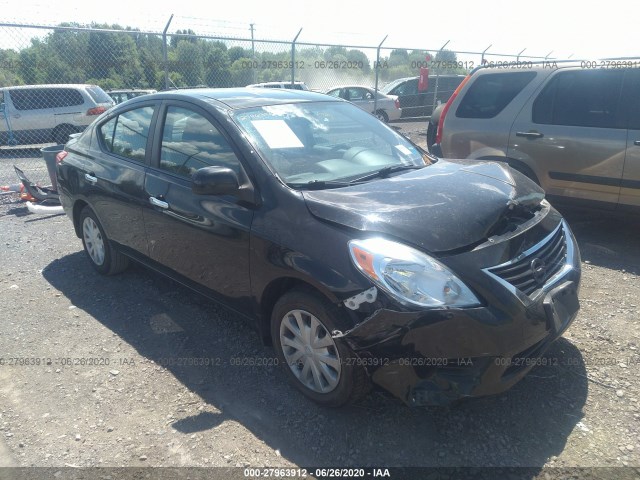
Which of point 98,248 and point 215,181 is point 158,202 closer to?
point 215,181

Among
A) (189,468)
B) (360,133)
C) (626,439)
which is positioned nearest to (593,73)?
(360,133)

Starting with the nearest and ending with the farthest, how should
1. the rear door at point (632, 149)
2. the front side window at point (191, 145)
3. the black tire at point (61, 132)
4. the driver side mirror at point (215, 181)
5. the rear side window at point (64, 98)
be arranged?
the driver side mirror at point (215, 181)
the front side window at point (191, 145)
the rear door at point (632, 149)
the rear side window at point (64, 98)
the black tire at point (61, 132)

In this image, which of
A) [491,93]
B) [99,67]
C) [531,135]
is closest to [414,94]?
[99,67]

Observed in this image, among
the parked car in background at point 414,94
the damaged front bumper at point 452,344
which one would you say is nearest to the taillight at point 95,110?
the parked car in background at point 414,94

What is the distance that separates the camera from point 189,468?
95.0 inches

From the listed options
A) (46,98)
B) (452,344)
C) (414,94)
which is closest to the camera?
(452,344)

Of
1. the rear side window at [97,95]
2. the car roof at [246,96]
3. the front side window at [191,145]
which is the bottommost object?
the front side window at [191,145]

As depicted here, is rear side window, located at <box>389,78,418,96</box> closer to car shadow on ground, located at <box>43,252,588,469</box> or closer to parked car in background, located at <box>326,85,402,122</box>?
parked car in background, located at <box>326,85,402,122</box>

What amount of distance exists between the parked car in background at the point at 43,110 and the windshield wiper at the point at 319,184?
464 inches

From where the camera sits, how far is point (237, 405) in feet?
9.33

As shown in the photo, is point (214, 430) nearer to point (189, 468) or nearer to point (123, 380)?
point (189, 468)

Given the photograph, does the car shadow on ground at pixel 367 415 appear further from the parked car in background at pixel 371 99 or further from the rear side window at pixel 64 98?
the parked car in background at pixel 371 99

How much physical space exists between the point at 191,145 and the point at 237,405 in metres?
1.79

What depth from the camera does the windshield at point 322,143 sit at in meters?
3.05
